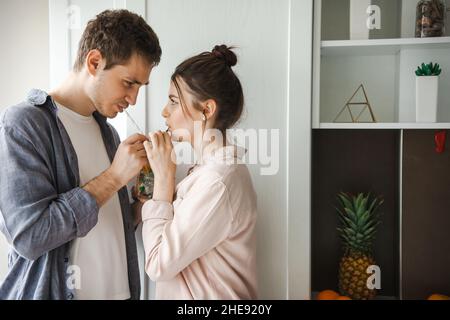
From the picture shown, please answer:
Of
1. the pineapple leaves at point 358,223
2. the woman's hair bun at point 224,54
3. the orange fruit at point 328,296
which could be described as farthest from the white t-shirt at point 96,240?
the pineapple leaves at point 358,223

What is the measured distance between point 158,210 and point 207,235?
13 cm

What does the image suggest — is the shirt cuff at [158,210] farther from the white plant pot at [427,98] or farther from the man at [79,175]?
the white plant pot at [427,98]

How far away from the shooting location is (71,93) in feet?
3.24

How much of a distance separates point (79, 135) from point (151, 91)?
25cm

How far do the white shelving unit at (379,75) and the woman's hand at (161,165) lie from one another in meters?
0.42

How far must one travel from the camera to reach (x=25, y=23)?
1198 mm

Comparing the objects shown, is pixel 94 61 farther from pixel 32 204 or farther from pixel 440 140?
pixel 440 140

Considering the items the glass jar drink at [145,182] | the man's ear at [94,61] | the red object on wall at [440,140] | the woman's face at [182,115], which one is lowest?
the glass jar drink at [145,182]

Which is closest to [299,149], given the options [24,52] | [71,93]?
[71,93]

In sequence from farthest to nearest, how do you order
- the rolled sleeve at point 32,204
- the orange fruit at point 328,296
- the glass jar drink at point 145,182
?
the orange fruit at point 328,296, the glass jar drink at point 145,182, the rolled sleeve at point 32,204

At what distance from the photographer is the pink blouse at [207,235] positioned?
2.87 feet
